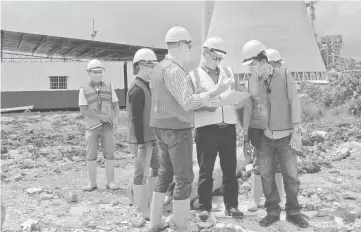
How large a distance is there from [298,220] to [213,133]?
1.18m

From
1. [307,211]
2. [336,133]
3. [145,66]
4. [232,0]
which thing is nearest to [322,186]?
[307,211]

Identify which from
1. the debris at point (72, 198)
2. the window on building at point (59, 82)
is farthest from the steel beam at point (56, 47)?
the debris at point (72, 198)

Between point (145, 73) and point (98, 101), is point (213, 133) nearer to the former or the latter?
point (145, 73)

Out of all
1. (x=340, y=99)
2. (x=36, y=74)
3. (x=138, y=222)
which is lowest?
(x=138, y=222)

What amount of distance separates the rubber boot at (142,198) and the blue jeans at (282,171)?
50.0 inches

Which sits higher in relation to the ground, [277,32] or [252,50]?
[277,32]

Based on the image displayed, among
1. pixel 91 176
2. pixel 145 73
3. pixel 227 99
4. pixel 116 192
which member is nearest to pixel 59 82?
pixel 91 176

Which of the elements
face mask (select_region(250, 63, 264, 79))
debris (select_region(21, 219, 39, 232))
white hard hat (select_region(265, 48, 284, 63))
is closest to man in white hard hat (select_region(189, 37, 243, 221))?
face mask (select_region(250, 63, 264, 79))

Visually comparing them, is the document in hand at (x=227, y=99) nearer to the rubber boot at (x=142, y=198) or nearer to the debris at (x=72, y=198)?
the rubber boot at (x=142, y=198)

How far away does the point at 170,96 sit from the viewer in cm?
358

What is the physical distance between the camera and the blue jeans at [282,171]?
3.99 metres

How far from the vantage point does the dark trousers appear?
409 cm

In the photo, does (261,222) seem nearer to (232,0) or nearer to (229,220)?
(229,220)

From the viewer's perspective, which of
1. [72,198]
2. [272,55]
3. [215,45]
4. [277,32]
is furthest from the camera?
[277,32]
